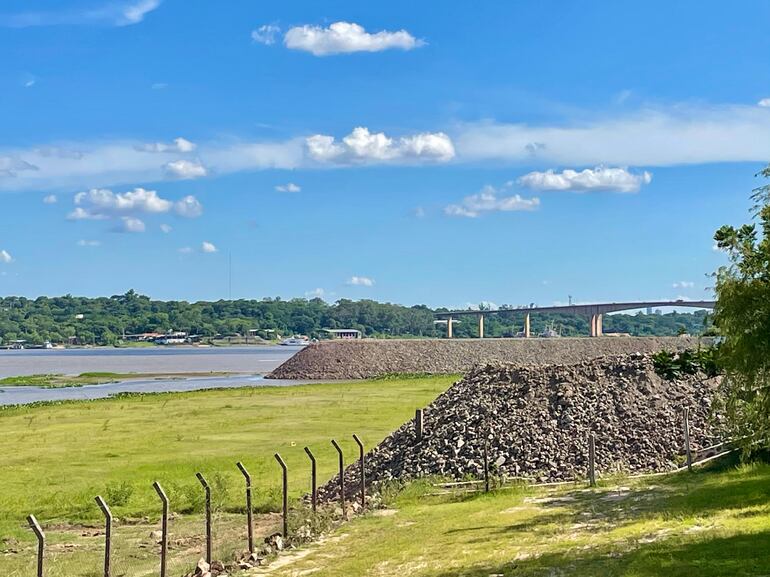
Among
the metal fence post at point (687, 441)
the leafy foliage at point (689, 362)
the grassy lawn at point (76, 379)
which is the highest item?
the leafy foliage at point (689, 362)

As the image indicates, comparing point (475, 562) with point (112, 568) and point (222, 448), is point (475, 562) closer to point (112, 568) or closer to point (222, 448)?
point (112, 568)

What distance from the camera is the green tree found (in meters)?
17.8

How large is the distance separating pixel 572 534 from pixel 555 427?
11525 mm

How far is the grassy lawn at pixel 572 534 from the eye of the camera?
17219mm

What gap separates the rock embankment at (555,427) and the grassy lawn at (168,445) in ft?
14.2

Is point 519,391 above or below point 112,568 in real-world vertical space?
above

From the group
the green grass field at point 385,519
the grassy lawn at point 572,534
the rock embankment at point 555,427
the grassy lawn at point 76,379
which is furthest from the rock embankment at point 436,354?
the grassy lawn at point 572,534

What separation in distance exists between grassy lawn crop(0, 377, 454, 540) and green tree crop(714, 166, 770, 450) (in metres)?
14.2

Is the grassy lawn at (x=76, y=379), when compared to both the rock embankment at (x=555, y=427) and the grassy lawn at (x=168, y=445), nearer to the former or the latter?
the grassy lawn at (x=168, y=445)

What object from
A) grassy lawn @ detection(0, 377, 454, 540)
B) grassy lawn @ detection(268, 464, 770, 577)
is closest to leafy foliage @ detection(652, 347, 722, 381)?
grassy lawn @ detection(268, 464, 770, 577)

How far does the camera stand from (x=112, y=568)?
20047 mm

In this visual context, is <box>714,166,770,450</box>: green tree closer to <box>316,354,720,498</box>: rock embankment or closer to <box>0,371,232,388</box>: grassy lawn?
<box>316,354,720,498</box>: rock embankment

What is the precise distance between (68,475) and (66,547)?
1323 cm

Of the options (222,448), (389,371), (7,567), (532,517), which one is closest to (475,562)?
(532,517)
